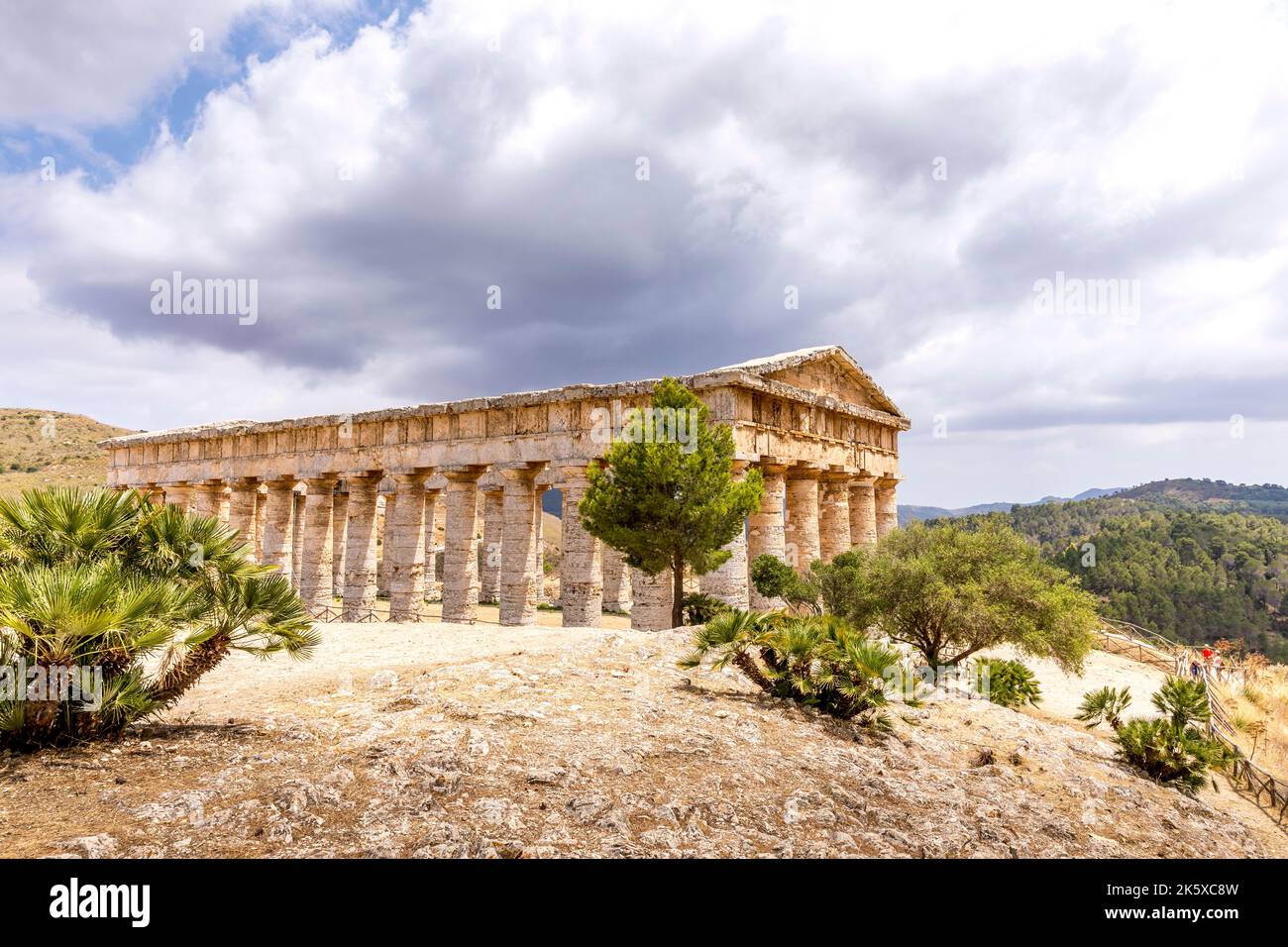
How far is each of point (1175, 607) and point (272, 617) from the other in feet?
210

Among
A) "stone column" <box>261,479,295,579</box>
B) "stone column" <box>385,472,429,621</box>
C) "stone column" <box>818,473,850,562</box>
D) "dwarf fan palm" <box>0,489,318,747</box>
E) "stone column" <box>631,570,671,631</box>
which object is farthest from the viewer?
"stone column" <box>261,479,295,579</box>

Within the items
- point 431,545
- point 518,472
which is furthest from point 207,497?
point 518,472

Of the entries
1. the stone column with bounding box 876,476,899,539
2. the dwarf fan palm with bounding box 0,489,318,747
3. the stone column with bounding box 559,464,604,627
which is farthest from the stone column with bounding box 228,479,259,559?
the dwarf fan palm with bounding box 0,489,318,747

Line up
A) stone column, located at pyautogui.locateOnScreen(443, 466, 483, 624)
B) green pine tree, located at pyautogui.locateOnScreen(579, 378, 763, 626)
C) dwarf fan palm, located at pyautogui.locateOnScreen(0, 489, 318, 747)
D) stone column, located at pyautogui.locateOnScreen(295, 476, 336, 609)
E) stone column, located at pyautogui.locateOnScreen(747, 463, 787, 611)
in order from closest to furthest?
dwarf fan palm, located at pyautogui.locateOnScreen(0, 489, 318, 747), green pine tree, located at pyautogui.locateOnScreen(579, 378, 763, 626), stone column, located at pyautogui.locateOnScreen(747, 463, 787, 611), stone column, located at pyautogui.locateOnScreen(443, 466, 483, 624), stone column, located at pyautogui.locateOnScreen(295, 476, 336, 609)

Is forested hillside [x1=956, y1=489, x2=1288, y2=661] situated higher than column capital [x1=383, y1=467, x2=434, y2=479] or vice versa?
column capital [x1=383, y1=467, x2=434, y2=479]

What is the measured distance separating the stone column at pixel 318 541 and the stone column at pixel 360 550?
161 cm

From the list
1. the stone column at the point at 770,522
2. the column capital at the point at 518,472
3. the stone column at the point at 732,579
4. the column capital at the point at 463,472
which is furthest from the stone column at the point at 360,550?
the stone column at the point at 770,522

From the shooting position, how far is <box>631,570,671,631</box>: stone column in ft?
59.5

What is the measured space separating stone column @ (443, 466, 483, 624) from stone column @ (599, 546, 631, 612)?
7.88m

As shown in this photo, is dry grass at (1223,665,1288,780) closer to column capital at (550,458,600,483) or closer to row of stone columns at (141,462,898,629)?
row of stone columns at (141,462,898,629)

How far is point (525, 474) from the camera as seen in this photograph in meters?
22.9

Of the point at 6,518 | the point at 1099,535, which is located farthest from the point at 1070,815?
the point at 1099,535

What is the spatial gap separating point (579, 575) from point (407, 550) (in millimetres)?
6889

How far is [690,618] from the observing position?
719 inches
